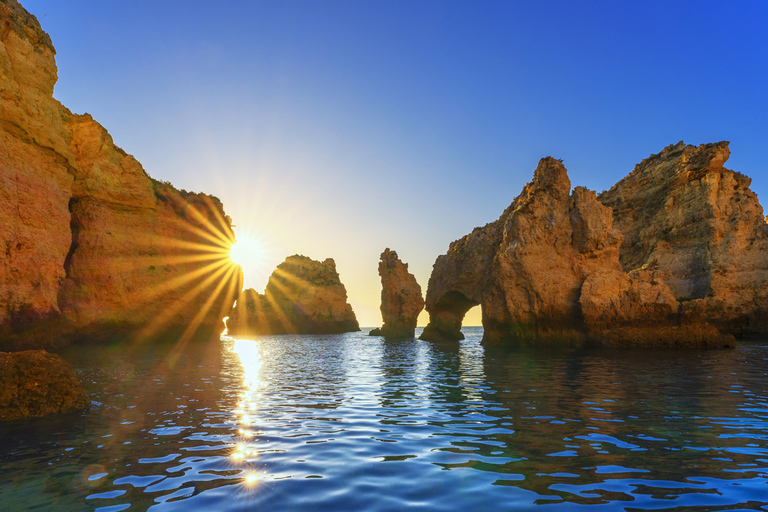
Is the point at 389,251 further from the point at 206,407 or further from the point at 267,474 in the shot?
the point at 267,474

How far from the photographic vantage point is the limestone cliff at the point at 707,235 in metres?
33.1

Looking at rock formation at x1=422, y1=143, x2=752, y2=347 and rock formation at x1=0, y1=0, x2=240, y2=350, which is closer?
rock formation at x1=0, y1=0, x2=240, y2=350

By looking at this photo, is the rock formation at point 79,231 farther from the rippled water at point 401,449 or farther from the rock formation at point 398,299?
the rock formation at point 398,299

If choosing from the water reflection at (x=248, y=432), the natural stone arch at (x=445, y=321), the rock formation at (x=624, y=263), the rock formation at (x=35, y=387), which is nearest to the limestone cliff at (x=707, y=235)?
the rock formation at (x=624, y=263)

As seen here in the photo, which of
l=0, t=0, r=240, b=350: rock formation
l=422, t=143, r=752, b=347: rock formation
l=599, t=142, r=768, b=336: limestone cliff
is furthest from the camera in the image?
l=599, t=142, r=768, b=336: limestone cliff

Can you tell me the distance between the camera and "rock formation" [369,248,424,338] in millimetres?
56438

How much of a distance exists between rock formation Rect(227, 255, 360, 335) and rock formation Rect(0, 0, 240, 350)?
4325 cm

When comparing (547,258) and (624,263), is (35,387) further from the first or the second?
(624,263)

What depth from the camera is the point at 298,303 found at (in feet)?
281

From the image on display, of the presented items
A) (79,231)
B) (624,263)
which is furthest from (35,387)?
(624,263)

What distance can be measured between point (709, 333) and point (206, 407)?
87.7 ft

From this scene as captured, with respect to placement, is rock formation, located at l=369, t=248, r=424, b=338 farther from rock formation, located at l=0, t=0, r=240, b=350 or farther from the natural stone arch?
rock formation, located at l=0, t=0, r=240, b=350

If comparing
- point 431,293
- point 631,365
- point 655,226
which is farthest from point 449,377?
point 655,226

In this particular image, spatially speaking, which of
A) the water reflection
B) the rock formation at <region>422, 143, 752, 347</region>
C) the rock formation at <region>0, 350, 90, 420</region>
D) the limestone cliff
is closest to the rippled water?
the water reflection
